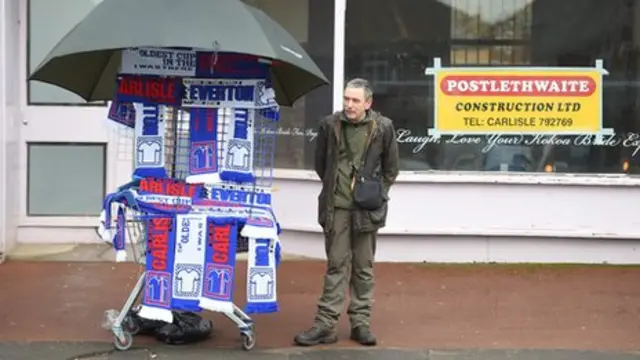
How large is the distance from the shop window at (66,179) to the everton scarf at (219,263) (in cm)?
396

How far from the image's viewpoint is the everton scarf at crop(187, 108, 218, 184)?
611 cm

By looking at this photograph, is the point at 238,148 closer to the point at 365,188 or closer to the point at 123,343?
the point at 365,188

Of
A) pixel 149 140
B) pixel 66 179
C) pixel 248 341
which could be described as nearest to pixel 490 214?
pixel 248 341

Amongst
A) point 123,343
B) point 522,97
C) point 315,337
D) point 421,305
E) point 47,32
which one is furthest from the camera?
point 47,32

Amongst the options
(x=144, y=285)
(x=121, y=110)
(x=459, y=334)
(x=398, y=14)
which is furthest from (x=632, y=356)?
(x=398, y=14)

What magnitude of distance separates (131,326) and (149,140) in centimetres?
135

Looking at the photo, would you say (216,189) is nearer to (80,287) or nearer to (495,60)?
(80,287)

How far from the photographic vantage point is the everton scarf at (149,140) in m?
6.11

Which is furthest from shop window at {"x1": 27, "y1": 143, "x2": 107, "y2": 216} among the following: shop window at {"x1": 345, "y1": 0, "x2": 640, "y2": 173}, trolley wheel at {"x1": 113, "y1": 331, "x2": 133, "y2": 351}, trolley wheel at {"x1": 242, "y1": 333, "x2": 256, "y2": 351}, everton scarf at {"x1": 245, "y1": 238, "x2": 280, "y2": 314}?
everton scarf at {"x1": 245, "y1": 238, "x2": 280, "y2": 314}

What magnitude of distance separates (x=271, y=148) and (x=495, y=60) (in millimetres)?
3816

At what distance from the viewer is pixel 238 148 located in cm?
612

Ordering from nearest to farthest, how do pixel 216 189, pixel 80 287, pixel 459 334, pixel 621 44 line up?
pixel 216 189, pixel 459 334, pixel 80 287, pixel 621 44

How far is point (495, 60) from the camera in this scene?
31.1 ft

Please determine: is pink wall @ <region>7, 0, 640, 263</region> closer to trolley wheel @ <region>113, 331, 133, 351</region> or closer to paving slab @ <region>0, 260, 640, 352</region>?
paving slab @ <region>0, 260, 640, 352</region>
